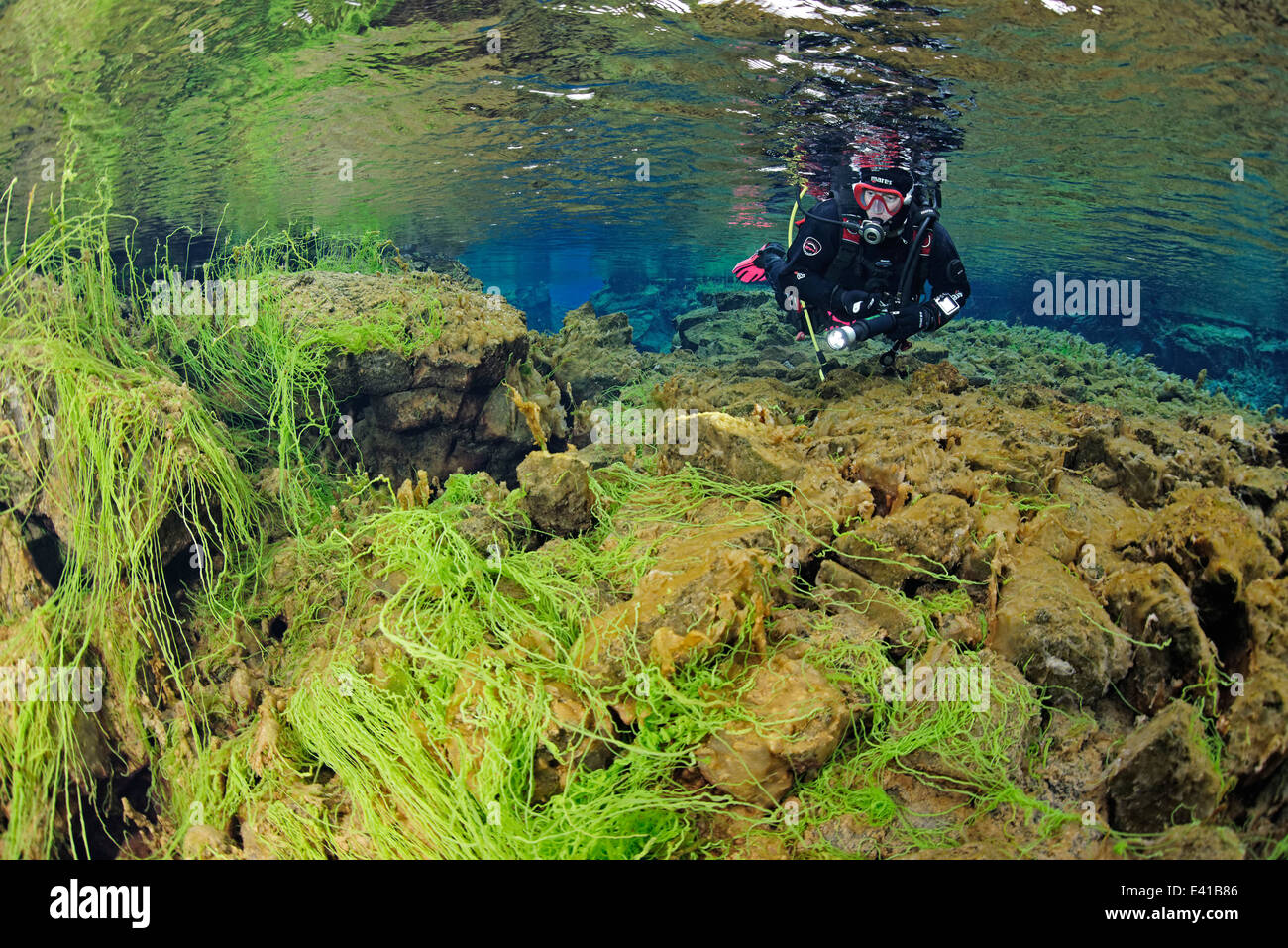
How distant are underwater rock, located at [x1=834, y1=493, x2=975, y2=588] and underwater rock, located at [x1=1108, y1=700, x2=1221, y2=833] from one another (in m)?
1.13

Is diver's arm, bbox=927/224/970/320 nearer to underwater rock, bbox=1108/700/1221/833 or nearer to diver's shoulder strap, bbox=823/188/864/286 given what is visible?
diver's shoulder strap, bbox=823/188/864/286

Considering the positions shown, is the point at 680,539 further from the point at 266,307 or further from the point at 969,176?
the point at 969,176

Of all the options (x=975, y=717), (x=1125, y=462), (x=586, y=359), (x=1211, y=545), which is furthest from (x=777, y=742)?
(x=586, y=359)

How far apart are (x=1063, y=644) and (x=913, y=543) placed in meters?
0.81

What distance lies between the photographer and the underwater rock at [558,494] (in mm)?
4055

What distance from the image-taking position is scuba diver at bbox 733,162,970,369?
23.6 feet

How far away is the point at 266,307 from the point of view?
584cm

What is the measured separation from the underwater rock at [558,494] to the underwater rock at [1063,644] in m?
2.43

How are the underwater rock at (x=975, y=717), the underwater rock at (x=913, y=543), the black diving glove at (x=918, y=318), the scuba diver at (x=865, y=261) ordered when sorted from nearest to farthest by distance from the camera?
the underwater rock at (x=975, y=717), the underwater rock at (x=913, y=543), the black diving glove at (x=918, y=318), the scuba diver at (x=865, y=261)

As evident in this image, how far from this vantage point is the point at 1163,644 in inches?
104

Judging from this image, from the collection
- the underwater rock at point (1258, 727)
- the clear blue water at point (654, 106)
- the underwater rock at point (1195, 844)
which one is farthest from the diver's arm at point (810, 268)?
the underwater rock at point (1195, 844)

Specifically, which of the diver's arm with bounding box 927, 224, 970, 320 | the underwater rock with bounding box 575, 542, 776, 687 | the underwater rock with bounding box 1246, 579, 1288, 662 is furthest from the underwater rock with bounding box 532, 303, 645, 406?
the underwater rock with bounding box 1246, 579, 1288, 662

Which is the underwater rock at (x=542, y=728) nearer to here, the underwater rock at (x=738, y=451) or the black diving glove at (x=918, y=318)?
the underwater rock at (x=738, y=451)

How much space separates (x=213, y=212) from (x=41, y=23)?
51.0 ft
